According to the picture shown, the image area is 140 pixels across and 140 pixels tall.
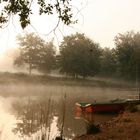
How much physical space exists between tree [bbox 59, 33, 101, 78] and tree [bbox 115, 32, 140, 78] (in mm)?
6347

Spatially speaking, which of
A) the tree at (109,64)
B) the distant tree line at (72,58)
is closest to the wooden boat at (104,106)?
the distant tree line at (72,58)

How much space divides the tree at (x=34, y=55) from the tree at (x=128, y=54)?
17.3m

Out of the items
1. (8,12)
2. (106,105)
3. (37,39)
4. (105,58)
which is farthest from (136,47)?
(8,12)

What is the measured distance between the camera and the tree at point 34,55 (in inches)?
3095

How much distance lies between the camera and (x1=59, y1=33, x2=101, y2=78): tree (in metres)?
78.5

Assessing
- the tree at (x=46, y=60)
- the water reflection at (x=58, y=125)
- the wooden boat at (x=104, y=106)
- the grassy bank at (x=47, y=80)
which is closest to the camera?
the water reflection at (x=58, y=125)

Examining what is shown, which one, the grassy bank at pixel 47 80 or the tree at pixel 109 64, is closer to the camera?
the grassy bank at pixel 47 80

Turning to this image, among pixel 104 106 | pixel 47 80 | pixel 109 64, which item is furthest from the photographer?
pixel 109 64

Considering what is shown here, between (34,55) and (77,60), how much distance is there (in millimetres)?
9975

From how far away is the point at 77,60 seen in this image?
7956 centimetres

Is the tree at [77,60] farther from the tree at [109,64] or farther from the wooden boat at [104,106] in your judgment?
the wooden boat at [104,106]

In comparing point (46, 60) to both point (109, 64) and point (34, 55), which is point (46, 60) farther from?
point (109, 64)

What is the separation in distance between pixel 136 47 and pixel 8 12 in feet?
250

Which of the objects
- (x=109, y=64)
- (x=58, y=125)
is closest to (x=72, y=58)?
(x=109, y=64)
